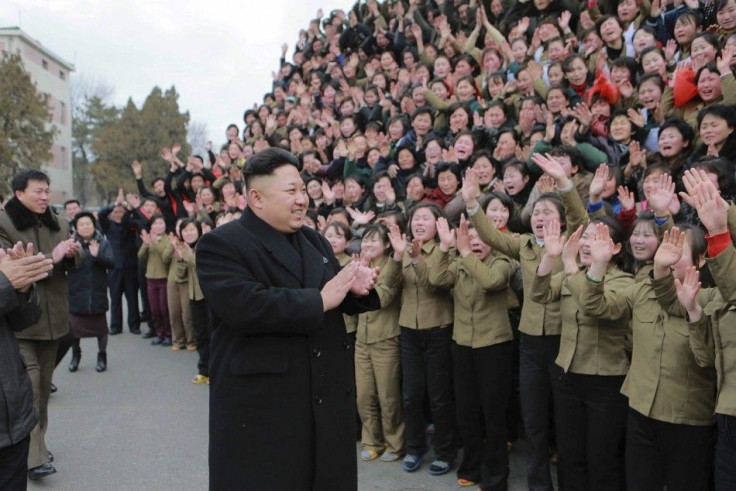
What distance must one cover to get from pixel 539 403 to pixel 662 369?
3.31 feet

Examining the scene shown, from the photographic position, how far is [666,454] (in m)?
3.03

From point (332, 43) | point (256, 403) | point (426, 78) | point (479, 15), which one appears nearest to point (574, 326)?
point (256, 403)

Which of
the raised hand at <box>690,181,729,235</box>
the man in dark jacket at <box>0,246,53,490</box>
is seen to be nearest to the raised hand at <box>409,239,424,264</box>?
the raised hand at <box>690,181,729,235</box>

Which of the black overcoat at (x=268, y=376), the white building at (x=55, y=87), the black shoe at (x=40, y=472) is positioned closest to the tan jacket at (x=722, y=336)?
the black overcoat at (x=268, y=376)

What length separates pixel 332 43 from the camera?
43.7 feet

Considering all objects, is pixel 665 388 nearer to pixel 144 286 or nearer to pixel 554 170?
pixel 554 170

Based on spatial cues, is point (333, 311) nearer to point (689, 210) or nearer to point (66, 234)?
point (689, 210)

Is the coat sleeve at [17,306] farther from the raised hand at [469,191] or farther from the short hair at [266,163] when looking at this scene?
the raised hand at [469,191]

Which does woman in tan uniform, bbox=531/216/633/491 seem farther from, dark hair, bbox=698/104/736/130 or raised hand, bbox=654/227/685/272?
dark hair, bbox=698/104/736/130

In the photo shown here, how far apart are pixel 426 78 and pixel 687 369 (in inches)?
254

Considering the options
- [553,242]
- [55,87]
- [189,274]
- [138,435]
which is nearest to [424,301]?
[553,242]

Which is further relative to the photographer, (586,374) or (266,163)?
(586,374)

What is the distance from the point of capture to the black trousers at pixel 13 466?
2.79 m

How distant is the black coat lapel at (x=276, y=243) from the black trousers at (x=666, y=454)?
80.9 inches
